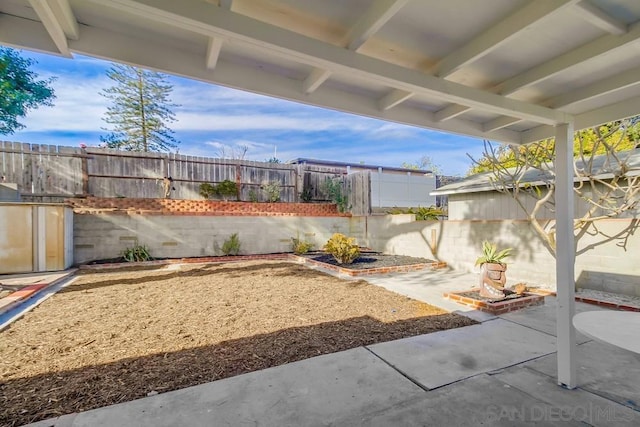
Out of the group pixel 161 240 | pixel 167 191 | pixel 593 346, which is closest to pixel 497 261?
pixel 593 346

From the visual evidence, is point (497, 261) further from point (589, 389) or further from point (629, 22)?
point (629, 22)

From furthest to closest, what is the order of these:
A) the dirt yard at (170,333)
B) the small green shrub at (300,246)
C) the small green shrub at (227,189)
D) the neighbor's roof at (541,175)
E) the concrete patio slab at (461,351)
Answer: the small green shrub at (227,189) → the small green shrub at (300,246) → the neighbor's roof at (541,175) → the concrete patio slab at (461,351) → the dirt yard at (170,333)

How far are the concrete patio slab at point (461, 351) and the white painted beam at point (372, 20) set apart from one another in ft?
8.10

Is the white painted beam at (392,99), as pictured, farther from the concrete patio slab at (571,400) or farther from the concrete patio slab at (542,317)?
the concrete patio slab at (542,317)

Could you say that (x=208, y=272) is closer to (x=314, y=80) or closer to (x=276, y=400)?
(x=276, y=400)

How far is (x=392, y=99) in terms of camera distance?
7.98 feet

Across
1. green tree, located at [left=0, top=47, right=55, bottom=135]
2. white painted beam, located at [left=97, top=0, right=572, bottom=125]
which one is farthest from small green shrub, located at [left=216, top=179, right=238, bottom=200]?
white painted beam, located at [left=97, top=0, right=572, bottom=125]

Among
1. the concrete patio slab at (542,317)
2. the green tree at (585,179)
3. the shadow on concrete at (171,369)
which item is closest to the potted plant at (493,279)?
the concrete patio slab at (542,317)

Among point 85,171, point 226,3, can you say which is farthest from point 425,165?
point 226,3

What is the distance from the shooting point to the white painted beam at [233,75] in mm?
1752

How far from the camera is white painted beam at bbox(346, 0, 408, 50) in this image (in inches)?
56.3

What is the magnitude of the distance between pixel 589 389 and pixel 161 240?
354 inches

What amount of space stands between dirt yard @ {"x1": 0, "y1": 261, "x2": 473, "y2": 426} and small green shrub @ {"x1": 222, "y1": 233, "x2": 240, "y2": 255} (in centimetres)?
320

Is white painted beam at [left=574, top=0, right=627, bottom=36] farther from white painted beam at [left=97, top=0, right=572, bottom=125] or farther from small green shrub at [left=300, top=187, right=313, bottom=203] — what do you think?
small green shrub at [left=300, top=187, right=313, bottom=203]
